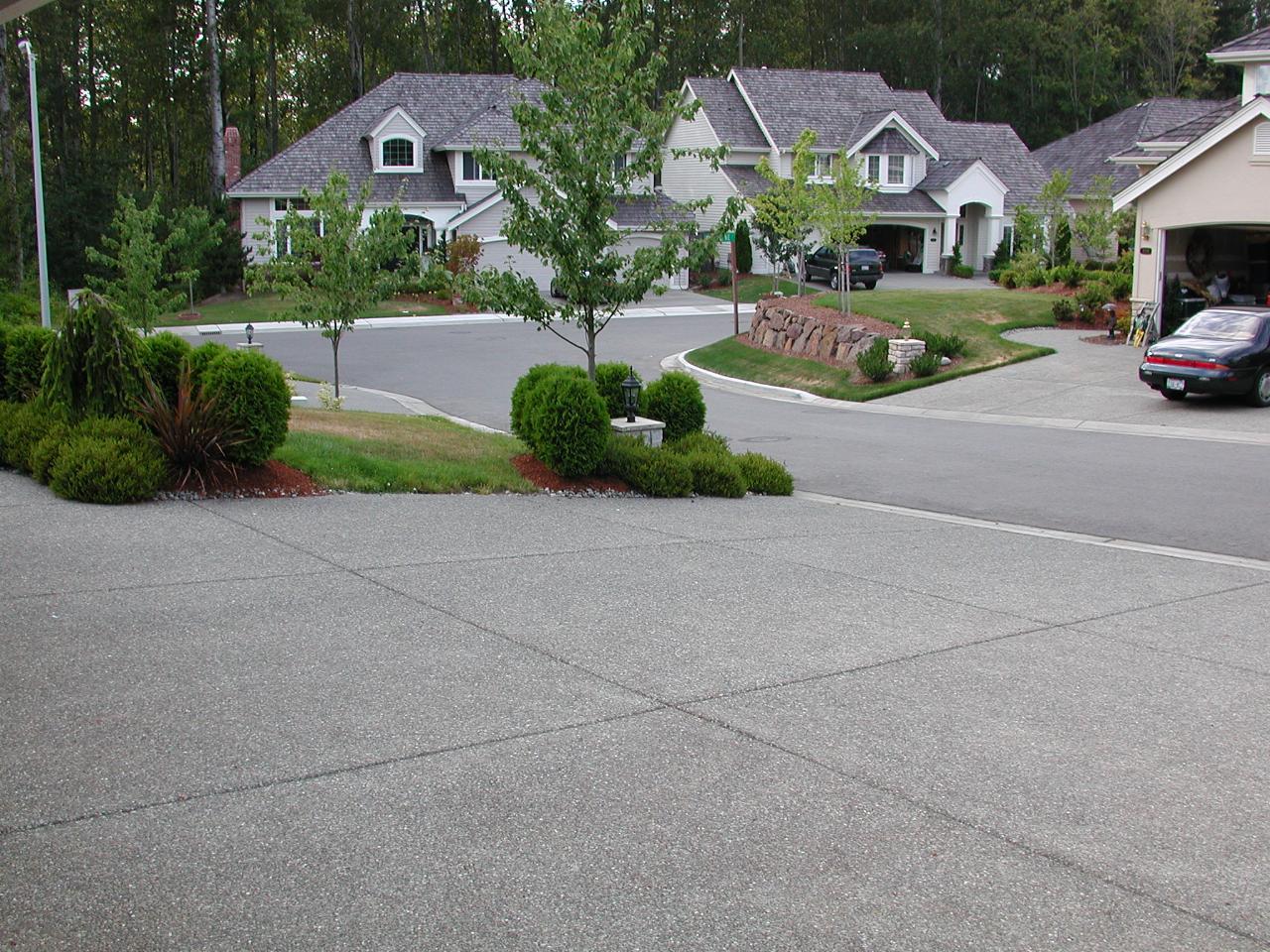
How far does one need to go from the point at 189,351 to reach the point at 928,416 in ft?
52.4

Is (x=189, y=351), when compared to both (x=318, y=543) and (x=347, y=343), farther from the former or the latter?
(x=347, y=343)

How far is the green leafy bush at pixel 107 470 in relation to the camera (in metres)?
11.4

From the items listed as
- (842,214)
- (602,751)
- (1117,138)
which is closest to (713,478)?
(602,751)

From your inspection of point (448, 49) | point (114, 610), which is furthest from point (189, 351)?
point (448, 49)

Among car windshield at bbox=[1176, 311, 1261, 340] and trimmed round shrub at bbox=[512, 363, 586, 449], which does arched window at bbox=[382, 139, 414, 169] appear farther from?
trimmed round shrub at bbox=[512, 363, 586, 449]

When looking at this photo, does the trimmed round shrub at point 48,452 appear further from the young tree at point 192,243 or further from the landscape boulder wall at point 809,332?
the young tree at point 192,243

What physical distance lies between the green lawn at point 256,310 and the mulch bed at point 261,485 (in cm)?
3093

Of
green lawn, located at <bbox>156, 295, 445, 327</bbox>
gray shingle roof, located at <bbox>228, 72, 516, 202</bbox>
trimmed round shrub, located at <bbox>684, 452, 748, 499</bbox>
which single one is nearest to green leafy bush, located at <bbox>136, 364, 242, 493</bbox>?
trimmed round shrub, located at <bbox>684, 452, 748, 499</bbox>

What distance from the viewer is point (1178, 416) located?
76.0 ft

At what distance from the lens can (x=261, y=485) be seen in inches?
496

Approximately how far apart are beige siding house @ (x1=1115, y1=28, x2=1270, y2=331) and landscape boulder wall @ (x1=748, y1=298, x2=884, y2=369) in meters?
6.81

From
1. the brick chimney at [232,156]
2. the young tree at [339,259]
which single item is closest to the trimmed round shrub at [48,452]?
the young tree at [339,259]

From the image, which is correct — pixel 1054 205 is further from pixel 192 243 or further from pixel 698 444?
pixel 698 444

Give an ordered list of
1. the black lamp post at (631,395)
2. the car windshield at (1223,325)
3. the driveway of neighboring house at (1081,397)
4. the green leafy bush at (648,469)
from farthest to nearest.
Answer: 1. the car windshield at (1223,325)
2. the driveway of neighboring house at (1081,397)
3. the black lamp post at (631,395)
4. the green leafy bush at (648,469)
